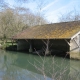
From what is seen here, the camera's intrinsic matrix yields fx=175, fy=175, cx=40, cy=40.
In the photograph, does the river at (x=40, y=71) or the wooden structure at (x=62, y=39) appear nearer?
the river at (x=40, y=71)

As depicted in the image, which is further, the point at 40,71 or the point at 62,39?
the point at 62,39

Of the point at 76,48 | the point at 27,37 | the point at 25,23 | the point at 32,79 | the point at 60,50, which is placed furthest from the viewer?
the point at 25,23

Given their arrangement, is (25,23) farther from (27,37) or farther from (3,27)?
(27,37)

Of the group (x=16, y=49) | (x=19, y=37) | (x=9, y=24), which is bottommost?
(x=16, y=49)

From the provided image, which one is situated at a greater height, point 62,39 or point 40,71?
point 62,39

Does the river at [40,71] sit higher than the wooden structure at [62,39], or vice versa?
the wooden structure at [62,39]

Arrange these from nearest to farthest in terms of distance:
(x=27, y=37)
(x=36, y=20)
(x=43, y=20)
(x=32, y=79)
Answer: (x=32, y=79) → (x=27, y=37) → (x=36, y=20) → (x=43, y=20)

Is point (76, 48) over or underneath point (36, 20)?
underneath

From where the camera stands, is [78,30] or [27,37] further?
[27,37]

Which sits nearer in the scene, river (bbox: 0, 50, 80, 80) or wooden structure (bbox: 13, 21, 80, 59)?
river (bbox: 0, 50, 80, 80)

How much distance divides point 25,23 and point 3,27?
235 inches

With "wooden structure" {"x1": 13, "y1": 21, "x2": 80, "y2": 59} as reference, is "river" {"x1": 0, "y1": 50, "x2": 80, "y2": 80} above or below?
below

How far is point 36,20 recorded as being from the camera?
44.1 m

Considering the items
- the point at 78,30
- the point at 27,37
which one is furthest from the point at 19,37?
the point at 78,30
